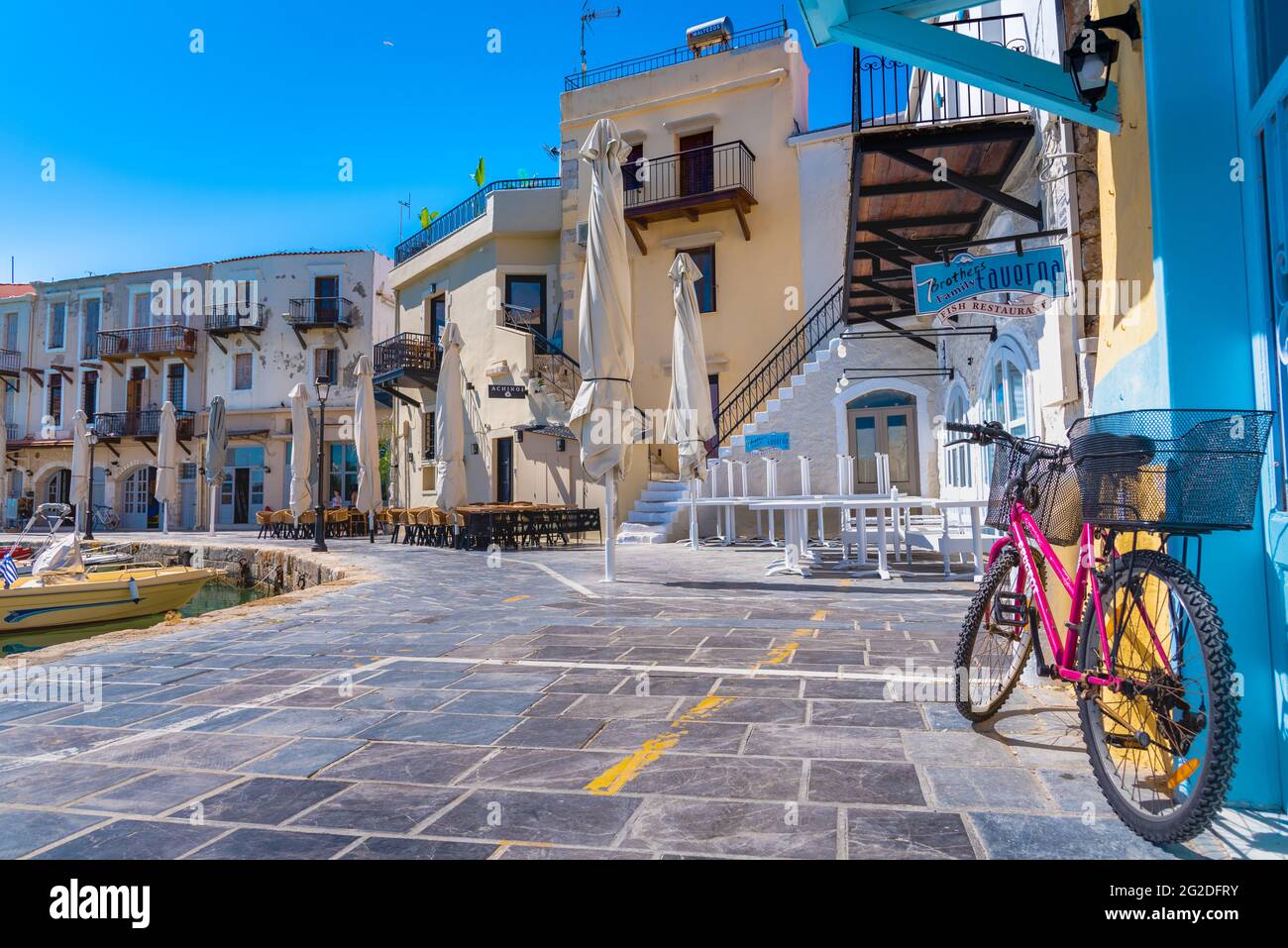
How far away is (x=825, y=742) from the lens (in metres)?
2.73

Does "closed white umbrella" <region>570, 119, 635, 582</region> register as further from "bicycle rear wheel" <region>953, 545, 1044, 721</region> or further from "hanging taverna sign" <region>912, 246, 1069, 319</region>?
"bicycle rear wheel" <region>953, 545, 1044, 721</region>

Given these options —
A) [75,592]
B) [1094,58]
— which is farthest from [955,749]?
[75,592]

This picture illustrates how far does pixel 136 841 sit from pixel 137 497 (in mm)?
32343

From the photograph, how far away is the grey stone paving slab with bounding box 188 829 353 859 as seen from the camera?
1911 millimetres

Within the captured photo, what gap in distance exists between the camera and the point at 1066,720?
118 inches

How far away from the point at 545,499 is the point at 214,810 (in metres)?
15.5

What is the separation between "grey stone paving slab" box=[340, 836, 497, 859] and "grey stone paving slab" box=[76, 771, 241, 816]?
0.71 m

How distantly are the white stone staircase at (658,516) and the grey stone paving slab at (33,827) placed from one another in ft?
34.7

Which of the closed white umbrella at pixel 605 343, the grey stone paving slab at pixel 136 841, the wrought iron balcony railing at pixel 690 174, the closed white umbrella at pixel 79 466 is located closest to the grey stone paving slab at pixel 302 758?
the grey stone paving slab at pixel 136 841

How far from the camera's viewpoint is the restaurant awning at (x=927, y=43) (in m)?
3.17

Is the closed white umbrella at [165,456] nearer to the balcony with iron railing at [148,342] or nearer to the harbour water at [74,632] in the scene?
the harbour water at [74,632]

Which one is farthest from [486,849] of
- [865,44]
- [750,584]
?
[750,584]

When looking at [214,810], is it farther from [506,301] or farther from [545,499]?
[506,301]

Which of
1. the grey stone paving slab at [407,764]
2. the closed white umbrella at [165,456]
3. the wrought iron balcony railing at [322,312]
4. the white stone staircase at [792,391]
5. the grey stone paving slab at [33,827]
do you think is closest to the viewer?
the grey stone paving slab at [33,827]
